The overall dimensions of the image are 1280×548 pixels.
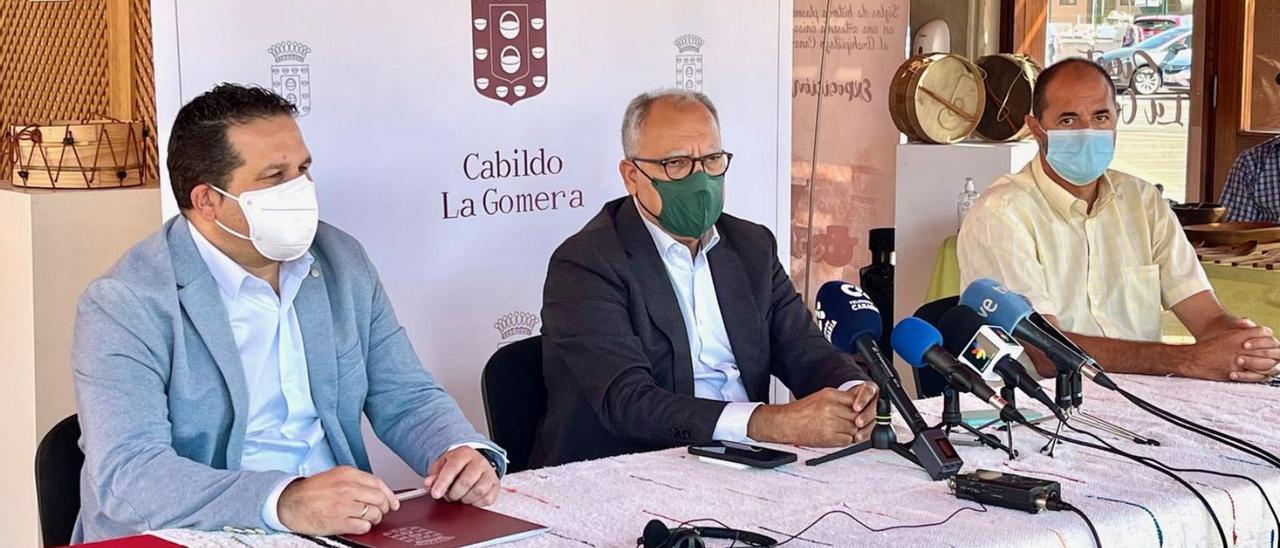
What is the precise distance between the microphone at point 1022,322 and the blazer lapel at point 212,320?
1.22 m

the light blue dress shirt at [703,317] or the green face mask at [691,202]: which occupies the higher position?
the green face mask at [691,202]

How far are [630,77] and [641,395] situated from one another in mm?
1447

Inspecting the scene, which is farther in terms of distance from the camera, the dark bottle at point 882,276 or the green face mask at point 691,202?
the dark bottle at point 882,276

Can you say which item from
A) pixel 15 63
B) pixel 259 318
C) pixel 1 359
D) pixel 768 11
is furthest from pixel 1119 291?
pixel 15 63

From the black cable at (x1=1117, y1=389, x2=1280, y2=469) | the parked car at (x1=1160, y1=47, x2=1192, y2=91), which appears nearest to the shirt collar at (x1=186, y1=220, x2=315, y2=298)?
the black cable at (x1=1117, y1=389, x2=1280, y2=469)

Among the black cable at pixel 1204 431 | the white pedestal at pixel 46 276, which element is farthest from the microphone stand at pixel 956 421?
the white pedestal at pixel 46 276

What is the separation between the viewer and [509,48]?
12.3ft

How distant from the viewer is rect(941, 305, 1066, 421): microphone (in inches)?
91.4

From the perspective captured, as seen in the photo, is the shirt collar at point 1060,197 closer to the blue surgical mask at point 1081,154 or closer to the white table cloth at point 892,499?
the blue surgical mask at point 1081,154

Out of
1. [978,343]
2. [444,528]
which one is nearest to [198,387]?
[444,528]

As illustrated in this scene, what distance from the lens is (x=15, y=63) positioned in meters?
4.42

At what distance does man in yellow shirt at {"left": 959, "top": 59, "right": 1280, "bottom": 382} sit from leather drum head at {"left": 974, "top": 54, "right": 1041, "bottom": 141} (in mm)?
1465

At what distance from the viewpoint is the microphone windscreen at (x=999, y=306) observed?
2367mm

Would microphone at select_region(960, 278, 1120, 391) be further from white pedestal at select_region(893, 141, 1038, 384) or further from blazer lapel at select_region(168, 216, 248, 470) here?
white pedestal at select_region(893, 141, 1038, 384)
